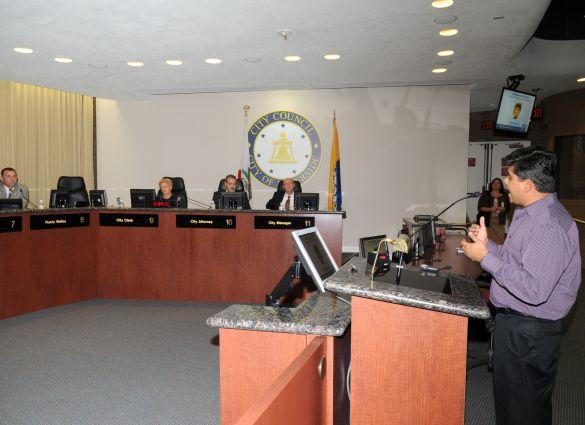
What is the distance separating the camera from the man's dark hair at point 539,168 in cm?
196

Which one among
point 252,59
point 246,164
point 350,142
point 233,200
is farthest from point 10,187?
point 350,142

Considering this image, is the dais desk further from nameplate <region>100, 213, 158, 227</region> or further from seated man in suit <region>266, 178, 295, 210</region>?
seated man in suit <region>266, 178, 295, 210</region>

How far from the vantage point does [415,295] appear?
144 centimetres

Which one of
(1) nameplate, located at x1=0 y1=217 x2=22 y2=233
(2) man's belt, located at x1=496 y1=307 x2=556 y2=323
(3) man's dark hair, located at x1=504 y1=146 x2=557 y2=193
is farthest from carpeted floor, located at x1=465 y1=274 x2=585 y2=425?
A: (1) nameplate, located at x1=0 y1=217 x2=22 y2=233

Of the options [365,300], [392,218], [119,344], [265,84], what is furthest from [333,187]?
[365,300]

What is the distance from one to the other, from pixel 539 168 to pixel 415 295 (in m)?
0.95

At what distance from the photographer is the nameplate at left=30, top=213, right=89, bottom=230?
5164 millimetres

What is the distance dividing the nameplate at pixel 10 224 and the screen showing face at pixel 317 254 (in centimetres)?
400

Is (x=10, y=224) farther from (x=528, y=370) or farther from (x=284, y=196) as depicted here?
(x=528, y=370)

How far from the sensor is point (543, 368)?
1.94m

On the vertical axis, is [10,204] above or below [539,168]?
below

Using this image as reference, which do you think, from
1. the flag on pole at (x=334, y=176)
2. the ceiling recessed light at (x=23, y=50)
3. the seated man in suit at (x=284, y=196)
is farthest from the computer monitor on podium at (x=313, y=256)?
the flag on pole at (x=334, y=176)

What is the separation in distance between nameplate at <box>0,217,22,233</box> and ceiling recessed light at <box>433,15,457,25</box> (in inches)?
190

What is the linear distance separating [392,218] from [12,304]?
19.9ft
